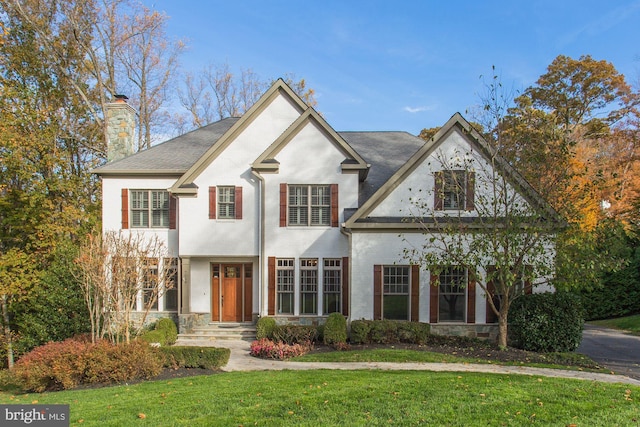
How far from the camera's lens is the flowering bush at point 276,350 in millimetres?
11578

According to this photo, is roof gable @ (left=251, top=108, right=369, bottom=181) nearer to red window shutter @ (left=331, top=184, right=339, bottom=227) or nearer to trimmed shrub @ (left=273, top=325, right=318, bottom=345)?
red window shutter @ (left=331, top=184, right=339, bottom=227)

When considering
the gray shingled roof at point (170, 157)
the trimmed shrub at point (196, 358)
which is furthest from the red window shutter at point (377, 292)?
the gray shingled roof at point (170, 157)

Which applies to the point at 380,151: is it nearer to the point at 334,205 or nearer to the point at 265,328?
the point at 334,205

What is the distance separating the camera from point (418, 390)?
280 inches

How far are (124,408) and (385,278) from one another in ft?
29.6

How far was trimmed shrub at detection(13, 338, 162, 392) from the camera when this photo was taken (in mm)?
9320

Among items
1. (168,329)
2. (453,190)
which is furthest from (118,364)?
(453,190)

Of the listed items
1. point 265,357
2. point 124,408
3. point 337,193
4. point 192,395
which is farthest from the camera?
point 337,193

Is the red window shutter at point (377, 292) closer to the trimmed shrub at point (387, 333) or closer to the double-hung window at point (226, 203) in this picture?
the trimmed shrub at point (387, 333)

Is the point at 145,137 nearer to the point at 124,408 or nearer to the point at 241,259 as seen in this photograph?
the point at 241,259

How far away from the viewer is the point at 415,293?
13586 millimetres

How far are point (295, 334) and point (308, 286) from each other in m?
2.23

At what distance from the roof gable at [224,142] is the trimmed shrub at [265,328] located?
18.1ft

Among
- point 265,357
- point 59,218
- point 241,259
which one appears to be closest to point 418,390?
Answer: point 265,357
